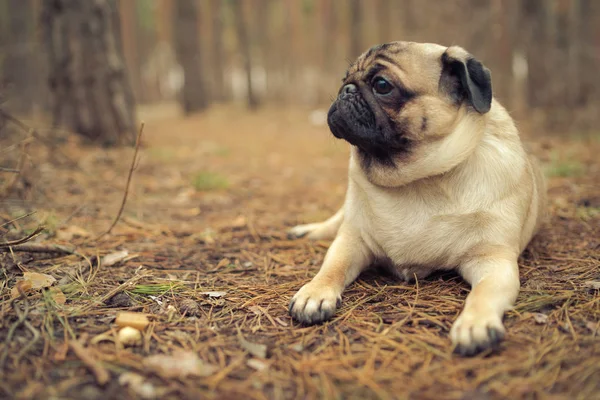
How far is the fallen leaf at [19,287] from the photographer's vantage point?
8.87 ft

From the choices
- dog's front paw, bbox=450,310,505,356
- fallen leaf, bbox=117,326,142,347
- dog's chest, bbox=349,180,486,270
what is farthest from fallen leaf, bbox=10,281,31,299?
dog's front paw, bbox=450,310,505,356

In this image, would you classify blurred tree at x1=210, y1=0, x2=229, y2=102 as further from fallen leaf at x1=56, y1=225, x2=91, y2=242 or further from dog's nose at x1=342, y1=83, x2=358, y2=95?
dog's nose at x1=342, y1=83, x2=358, y2=95

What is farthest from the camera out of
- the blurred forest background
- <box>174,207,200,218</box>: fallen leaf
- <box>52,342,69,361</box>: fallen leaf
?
the blurred forest background

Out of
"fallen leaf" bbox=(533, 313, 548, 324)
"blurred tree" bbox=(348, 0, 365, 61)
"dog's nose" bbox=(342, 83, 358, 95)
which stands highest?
"blurred tree" bbox=(348, 0, 365, 61)

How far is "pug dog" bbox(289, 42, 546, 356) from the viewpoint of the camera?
2906 mm

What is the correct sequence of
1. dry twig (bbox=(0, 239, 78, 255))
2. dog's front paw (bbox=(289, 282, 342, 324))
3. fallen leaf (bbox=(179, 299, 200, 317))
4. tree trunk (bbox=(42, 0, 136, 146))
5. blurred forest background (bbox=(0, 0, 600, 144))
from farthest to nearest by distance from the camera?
blurred forest background (bbox=(0, 0, 600, 144))
tree trunk (bbox=(42, 0, 136, 146))
dry twig (bbox=(0, 239, 78, 255))
fallen leaf (bbox=(179, 299, 200, 317))
dog's front paw (bbox=(289, 282, 342, 324))

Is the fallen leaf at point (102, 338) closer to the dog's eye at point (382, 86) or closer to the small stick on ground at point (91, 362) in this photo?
the small stick on ground at point (91, 362)

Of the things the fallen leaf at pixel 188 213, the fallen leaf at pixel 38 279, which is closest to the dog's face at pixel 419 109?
the fallen leaf at pixel 38 279

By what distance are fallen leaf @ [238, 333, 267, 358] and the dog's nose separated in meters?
1.66

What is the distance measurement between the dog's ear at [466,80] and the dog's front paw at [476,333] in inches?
48.5

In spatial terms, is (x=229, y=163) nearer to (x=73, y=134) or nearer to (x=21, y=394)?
(x=73, y=134)

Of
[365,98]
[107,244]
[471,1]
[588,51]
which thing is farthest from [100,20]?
[588,51]

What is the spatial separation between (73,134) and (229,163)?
2465 mm

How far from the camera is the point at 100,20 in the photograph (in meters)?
7.59
